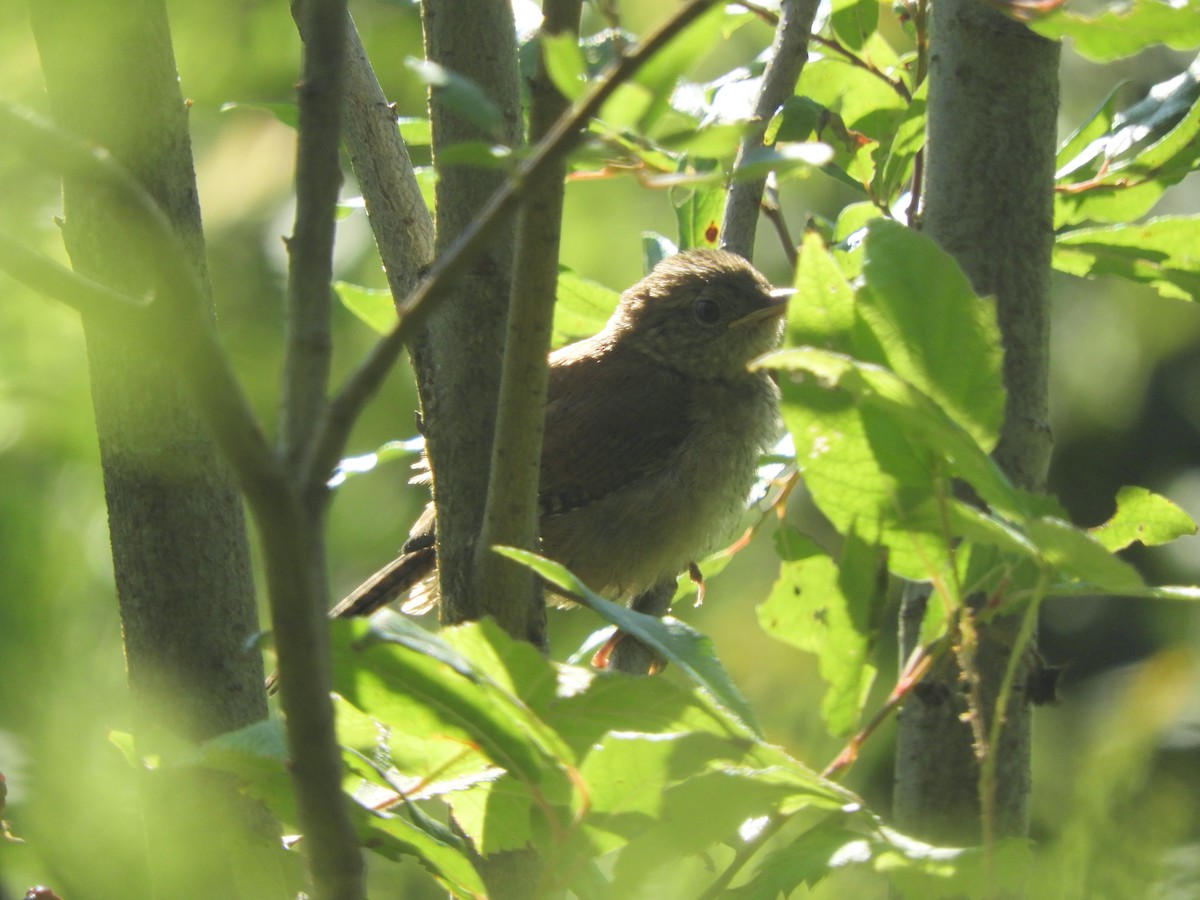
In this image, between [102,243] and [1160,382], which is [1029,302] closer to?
[102,243]

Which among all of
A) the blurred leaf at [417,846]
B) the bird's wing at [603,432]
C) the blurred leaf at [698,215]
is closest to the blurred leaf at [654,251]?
the blurred leaf at [698,215]

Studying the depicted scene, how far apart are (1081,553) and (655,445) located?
123 inches

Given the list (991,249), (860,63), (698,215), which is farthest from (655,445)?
(991,249)

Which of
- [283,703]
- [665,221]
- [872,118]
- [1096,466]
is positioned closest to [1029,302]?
[872,118]

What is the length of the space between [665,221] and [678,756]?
13.5ft

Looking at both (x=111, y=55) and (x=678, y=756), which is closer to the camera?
(x=678, y=756)

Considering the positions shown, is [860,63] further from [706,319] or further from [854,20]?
[706,319]

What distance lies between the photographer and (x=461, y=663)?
1043 mm

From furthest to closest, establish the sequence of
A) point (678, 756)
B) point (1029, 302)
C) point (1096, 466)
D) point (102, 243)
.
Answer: point (1096, 466)
point (1029, 302)
point (102, 243)
point (678, 756)

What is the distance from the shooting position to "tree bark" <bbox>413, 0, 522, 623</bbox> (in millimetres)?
1897

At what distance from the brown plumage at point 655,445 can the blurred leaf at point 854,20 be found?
133 centimetres

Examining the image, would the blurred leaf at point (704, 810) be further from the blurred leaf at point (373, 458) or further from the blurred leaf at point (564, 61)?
the blurred leaf at point (373, 458)

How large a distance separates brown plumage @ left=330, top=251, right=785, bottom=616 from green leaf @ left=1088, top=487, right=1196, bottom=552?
214cm

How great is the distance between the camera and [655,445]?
4.15 meters
